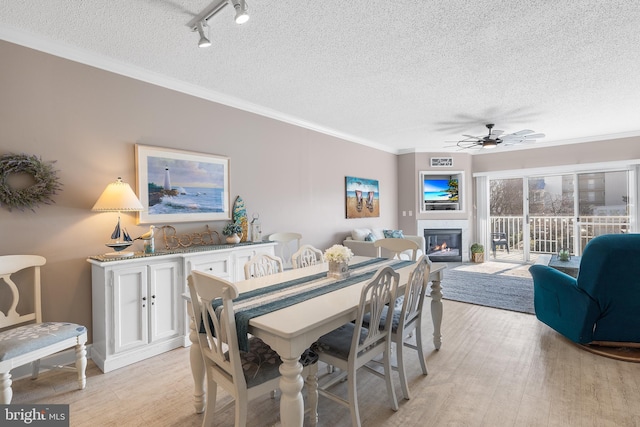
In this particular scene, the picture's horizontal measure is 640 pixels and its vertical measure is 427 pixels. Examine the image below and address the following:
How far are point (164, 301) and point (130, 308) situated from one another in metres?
0.28

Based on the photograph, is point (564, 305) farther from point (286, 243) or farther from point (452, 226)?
point (452, 226)

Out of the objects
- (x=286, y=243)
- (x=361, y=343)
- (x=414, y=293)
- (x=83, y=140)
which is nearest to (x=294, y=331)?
(x=361, y=343)

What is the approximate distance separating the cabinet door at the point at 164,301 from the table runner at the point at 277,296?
125 centimetres

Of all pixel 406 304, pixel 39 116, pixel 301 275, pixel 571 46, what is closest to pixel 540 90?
pixel 571 46

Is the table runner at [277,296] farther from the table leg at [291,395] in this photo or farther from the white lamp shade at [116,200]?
the white lamp shade at [116,200]

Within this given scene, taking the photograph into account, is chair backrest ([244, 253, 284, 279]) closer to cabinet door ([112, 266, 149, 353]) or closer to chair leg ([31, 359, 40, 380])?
cabinet door ([112, 266, 149, 353])

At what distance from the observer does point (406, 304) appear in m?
2.11

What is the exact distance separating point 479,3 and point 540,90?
7.04 feet

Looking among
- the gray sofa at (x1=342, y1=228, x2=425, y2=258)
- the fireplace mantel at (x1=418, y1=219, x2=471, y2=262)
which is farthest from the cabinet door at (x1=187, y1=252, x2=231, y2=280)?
the fireplace mantel at (x1=418, y1=219, x2=471, y2=262)

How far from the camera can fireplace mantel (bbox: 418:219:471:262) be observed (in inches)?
285

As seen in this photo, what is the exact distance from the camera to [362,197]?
246 inches

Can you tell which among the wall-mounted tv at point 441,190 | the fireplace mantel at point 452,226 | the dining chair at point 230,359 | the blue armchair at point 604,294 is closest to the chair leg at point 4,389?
the dining chair at point 230,359

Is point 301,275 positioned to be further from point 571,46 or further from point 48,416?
point 571,46

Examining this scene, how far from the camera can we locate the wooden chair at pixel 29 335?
6.16 ft
